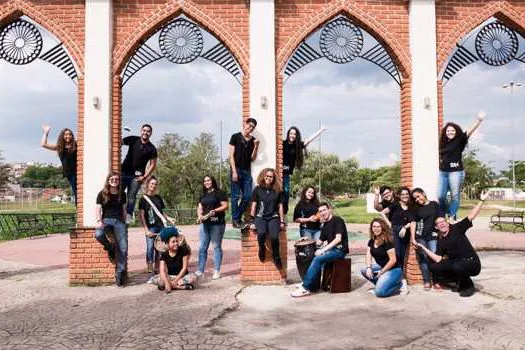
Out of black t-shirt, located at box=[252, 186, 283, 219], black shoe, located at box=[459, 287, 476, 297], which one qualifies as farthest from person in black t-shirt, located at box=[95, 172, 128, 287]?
black shoe, located at box=[459, 287, 476, 297]

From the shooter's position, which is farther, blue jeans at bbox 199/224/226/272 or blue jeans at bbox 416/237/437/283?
blue jeans at bbox 199/224/226/272

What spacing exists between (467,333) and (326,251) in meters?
2.17

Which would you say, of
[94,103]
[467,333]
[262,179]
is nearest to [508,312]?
[467,333]

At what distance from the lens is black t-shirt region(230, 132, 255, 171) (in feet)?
24.1

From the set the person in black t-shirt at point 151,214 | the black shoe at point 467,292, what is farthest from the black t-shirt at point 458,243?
the person in black t-shirt at point 151,214

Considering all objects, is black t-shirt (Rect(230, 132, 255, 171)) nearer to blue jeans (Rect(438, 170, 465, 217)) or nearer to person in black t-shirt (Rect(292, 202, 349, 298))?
person in black t-shirt (Rect(292, 202, 349, 298))

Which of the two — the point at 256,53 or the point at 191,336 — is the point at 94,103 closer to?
the point at 256,53

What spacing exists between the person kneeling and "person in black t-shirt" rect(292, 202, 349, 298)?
154 centimetres

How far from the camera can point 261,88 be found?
7.53 m

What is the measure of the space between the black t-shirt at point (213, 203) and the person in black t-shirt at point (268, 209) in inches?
26.9

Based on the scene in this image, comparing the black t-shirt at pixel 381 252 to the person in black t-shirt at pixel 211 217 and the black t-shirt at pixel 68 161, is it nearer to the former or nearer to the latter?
the person in black t-shirt at pixel 211 217

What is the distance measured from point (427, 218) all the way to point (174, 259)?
3554 millimetres

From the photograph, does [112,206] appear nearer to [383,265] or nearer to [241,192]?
[241,192]

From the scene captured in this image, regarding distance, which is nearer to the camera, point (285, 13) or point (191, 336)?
point (191, 336)
